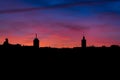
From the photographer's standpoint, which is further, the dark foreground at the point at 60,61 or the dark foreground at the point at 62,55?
the dark foreground at the point at 62,55

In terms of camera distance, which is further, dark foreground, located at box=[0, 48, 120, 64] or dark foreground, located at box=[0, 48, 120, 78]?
dark foreground, located at box=[0, 48, 120, 64]

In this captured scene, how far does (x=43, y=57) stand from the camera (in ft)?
84.0

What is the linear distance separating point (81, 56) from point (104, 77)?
3153mm

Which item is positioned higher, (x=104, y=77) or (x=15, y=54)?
(x=15, y=54)

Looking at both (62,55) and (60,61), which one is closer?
(60,61)

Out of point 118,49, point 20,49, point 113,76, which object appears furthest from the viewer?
point 20,49

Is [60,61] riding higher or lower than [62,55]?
lower

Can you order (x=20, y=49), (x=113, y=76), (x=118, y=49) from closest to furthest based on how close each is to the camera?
1. (x=113, y=76)
2. (x=118, y=49)
3. (x=20, y=49)

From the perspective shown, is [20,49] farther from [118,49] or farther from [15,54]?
[118,49]

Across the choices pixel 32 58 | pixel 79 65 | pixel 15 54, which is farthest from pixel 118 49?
pixel 15 54

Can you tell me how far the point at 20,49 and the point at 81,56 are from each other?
→ 19.5 ft

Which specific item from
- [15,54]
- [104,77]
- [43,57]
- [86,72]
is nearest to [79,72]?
[86,72]

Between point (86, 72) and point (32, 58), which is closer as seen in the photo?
point (86, 72)

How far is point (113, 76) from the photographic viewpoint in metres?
22.8
